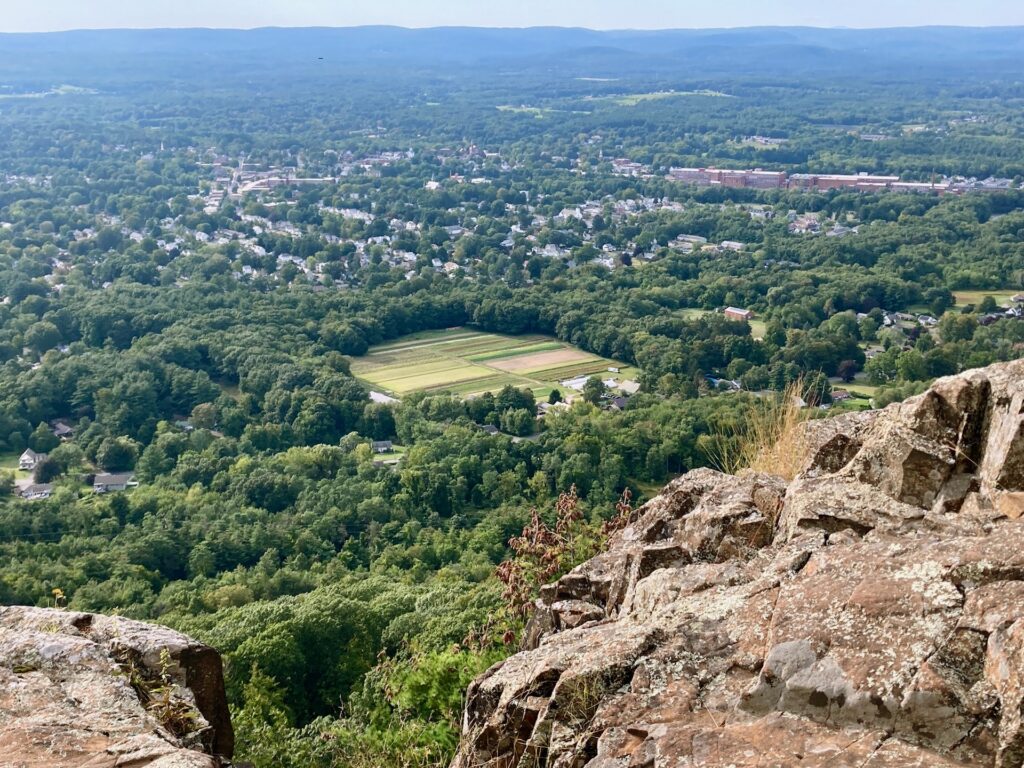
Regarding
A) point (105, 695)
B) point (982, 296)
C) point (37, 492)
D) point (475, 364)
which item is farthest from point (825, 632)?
point (982, 296)

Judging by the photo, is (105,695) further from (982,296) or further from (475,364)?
(982,296)

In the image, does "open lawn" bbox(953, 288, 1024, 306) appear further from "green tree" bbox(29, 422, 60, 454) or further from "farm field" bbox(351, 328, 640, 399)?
"green tree" bbox(29, 422, 60, 454)

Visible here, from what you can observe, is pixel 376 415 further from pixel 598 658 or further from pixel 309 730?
pixel 598 658

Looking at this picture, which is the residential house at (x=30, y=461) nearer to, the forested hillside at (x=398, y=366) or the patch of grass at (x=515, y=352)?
the forested hillside at (x=398, y=366)

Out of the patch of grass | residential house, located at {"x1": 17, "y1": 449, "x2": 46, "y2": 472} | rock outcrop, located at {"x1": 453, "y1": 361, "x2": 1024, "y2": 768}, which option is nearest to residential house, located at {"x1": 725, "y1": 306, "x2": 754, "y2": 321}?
the patch of grass

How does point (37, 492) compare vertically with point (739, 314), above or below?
below

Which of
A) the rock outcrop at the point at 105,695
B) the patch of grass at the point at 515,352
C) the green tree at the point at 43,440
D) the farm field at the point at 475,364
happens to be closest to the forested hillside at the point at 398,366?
the green tree at the point at 43,440
